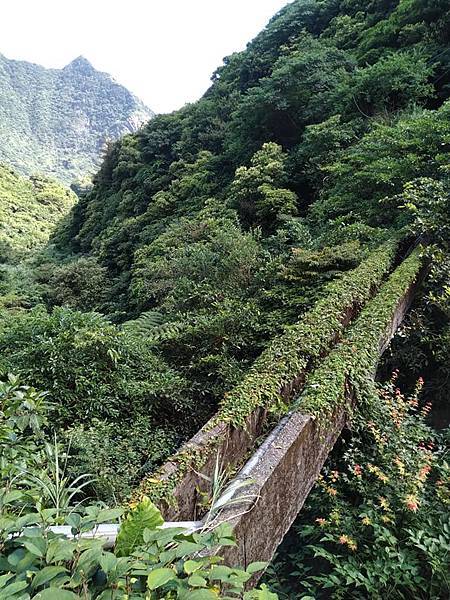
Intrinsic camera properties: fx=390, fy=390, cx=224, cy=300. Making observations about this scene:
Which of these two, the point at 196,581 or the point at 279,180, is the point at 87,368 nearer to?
the point at 196,581

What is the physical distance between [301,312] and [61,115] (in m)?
85.4

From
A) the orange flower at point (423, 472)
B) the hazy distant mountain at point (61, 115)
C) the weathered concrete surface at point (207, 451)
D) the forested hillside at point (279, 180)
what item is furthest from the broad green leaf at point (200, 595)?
the hazy distant mountain at point (61, 115)

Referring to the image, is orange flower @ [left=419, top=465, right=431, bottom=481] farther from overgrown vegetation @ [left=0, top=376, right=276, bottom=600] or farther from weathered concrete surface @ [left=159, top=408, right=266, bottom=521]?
overgrown vegetation @ [left=0, top=376, right=276, bottom=600]

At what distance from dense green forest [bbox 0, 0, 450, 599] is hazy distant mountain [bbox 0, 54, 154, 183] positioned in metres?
52.4

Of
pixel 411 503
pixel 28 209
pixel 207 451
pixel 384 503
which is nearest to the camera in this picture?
pixel 207 451

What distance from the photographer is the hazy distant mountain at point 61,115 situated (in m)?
62.9

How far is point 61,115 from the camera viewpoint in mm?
75125

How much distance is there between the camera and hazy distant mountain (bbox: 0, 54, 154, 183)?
62.9 metres

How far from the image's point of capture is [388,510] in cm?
236

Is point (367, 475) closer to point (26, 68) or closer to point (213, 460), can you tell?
point (213, 460)

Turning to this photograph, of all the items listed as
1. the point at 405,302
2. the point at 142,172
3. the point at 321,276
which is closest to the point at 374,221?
the point at 321,276

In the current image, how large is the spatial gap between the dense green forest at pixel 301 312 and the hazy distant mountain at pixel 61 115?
52.4m

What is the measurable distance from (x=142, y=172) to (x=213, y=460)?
775 inches

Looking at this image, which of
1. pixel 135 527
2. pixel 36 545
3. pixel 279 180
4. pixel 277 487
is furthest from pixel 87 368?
pixel 279 180
